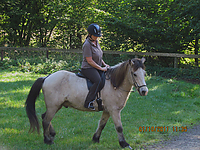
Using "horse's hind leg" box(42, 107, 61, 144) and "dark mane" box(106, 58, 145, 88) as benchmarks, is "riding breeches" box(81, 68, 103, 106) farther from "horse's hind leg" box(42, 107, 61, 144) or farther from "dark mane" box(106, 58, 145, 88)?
"horse's hind leg" box(42, 107, 61, 144)

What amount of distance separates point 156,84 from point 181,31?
4.48 m

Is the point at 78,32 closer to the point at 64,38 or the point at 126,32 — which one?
the point at 64,38

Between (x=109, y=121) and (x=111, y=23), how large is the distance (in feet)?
32.0

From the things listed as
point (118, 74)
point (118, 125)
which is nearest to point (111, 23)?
point (118, 74)

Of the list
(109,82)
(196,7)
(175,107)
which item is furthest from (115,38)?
(109,82)

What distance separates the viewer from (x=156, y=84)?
12102 mm

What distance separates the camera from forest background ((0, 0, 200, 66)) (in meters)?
14.0

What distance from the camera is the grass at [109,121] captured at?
5.23m

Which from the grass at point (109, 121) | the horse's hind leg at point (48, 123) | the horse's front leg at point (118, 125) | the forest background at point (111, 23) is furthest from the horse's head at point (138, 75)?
the forest background at point (111, 23)

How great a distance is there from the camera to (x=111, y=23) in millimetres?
15219

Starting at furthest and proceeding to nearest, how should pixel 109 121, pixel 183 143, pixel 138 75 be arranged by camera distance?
pixel 109 121
pixel 183 143
pixel 138 75
